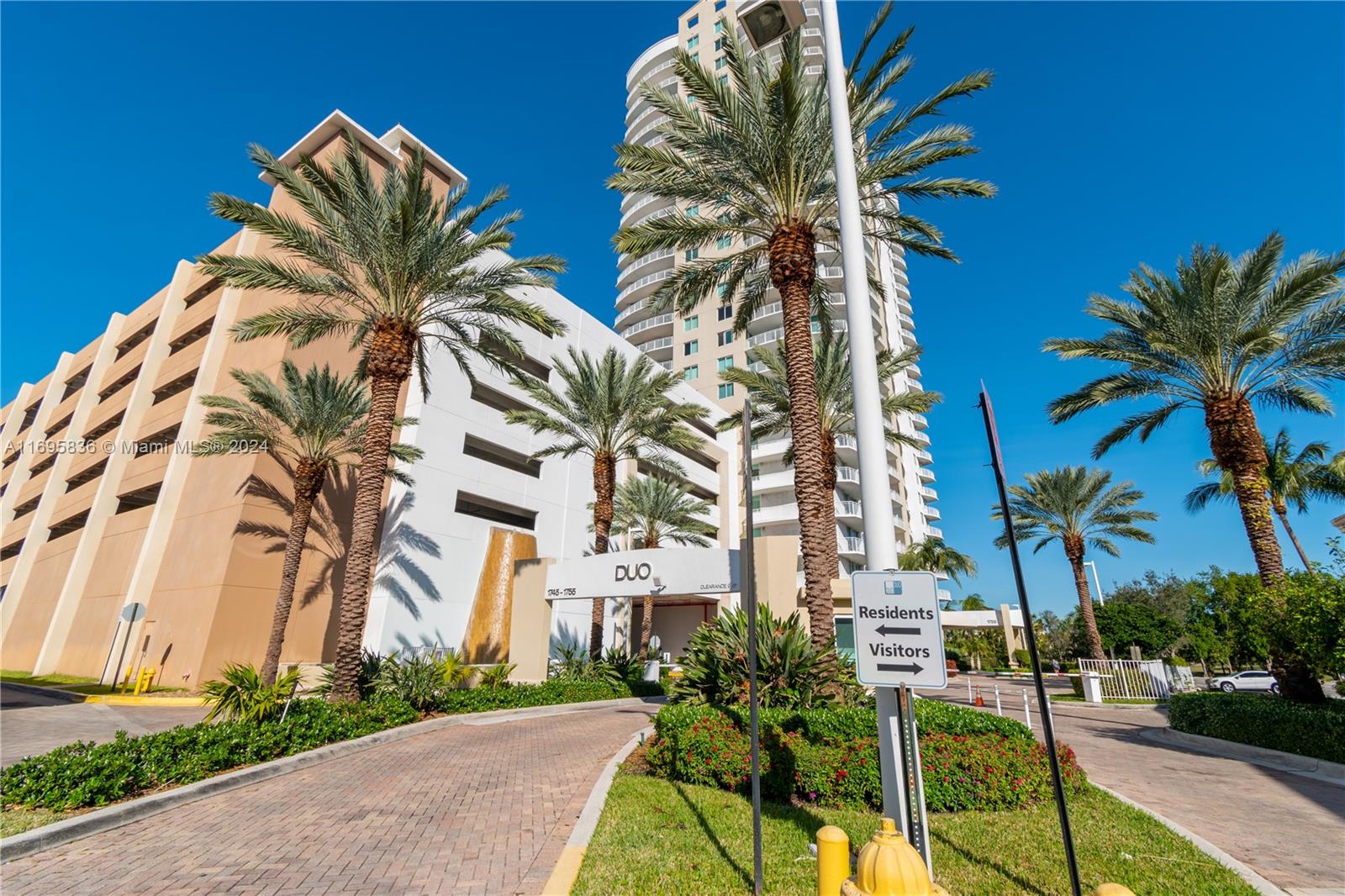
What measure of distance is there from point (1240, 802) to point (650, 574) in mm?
12980

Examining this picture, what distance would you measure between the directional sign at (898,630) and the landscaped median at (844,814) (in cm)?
209

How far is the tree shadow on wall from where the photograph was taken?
23.3 metres

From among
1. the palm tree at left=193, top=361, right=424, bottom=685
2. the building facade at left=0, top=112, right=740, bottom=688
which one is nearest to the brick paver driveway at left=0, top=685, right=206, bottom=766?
the building facade at left=0, top=112, right=740, bottom=688

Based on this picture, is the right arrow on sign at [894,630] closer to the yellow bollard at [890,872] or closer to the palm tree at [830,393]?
the yellow bollard at [890,872]

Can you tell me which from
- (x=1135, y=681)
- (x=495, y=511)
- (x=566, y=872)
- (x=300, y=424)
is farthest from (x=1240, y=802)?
(x=495, y=511)

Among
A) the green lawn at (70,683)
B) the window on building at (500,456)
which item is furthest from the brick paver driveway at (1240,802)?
the green lawn at (70,683)

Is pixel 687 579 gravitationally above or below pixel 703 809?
above

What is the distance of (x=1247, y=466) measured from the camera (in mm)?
14203

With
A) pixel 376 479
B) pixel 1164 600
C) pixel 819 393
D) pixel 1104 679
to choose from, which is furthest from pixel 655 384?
pixel 1164 600

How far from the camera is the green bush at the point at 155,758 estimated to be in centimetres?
684

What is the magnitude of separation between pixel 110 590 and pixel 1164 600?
229 ft

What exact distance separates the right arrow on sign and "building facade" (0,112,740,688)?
23044mm

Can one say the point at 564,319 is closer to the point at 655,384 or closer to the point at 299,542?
the point at 655,384

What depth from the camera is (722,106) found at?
1212 cm
